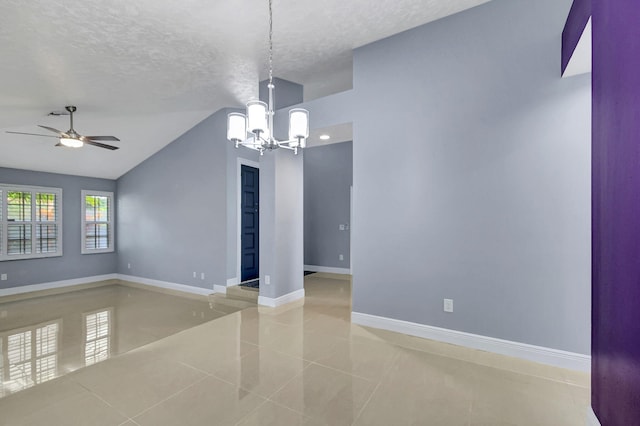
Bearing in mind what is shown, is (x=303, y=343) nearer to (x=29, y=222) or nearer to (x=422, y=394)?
(x=422, y=394)

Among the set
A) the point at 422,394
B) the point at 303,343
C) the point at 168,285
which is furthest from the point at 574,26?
the point at 168,285

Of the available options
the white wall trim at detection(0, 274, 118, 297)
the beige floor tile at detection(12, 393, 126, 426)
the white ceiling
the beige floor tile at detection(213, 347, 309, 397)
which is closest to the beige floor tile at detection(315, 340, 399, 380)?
the beige floor tile at detection(213, 347, 309, 397)

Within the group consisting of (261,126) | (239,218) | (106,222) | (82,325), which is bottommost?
(82,325)

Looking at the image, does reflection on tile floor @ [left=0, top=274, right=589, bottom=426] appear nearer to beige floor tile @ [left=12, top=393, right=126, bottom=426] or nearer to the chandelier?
beige floor tile @ [left=12, top=393, right=126, bottom=426]

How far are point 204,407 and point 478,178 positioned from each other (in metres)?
2.99

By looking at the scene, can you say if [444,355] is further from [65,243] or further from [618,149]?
[65,243]

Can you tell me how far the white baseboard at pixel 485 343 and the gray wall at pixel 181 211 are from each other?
10.4 feet

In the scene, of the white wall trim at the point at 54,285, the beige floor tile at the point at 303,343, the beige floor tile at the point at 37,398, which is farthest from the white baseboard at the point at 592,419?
the white wall trim at the point at 54,285

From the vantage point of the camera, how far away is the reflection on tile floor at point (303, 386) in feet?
6.25

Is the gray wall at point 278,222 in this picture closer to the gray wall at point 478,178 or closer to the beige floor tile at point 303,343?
the beige floor tile at point 303,343

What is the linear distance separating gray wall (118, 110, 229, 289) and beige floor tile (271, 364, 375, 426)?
345cm

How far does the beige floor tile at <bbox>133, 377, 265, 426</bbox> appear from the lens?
1864 millimetres

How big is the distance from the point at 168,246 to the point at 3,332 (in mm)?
2632

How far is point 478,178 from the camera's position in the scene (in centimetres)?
284
